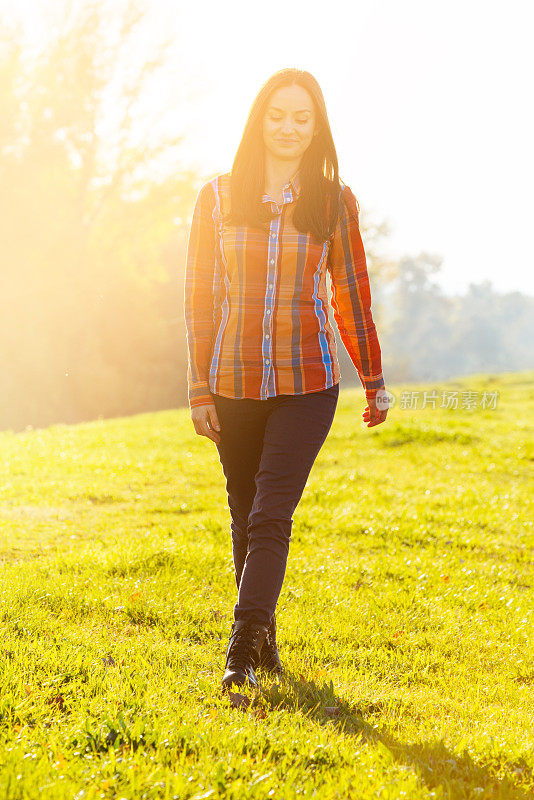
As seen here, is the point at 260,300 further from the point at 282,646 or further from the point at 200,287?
the point at 282,646

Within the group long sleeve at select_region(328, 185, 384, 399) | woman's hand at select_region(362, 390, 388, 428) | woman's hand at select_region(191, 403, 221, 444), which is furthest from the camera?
woman's hand at select_region(362, 390, 388, 428)

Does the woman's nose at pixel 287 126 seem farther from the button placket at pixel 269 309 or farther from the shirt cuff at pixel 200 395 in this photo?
the shirt cuff at pixel 200 395

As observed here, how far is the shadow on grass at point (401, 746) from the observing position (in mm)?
2701

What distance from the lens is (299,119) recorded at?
3.39 m

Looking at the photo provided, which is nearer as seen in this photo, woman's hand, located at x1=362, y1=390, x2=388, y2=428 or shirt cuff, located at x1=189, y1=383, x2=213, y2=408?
shirt cuff, located at x1=189, y1=383, x2=213, y2=408

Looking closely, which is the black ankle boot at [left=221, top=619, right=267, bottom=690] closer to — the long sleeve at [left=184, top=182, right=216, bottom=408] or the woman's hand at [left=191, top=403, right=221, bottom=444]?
the woman's hand at [left=191, top=403, right=221, bottom=444]

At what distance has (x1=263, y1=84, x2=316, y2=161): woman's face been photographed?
11.0 ft

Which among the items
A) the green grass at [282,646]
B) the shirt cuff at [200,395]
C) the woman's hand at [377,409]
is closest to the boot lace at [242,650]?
the green grass at [282,646]

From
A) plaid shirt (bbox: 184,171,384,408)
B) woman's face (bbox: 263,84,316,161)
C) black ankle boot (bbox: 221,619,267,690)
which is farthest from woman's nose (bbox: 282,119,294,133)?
black ankle boot (bbox: 221,619,267,690)

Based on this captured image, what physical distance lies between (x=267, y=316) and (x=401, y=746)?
1799 mm

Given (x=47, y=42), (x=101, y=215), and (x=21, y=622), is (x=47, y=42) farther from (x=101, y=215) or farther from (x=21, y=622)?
(x=21, y=622)

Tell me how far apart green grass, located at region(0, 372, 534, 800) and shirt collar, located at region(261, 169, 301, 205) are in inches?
83.1

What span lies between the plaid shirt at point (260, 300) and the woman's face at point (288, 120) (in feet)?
0.56

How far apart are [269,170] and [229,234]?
1.22 feet
